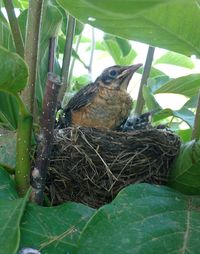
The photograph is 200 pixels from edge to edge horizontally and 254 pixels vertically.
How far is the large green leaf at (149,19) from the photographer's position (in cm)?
98

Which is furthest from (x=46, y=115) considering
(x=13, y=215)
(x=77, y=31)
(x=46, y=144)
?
(x=77, y=31)

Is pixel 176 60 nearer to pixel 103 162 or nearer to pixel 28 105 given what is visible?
pixel 103 162

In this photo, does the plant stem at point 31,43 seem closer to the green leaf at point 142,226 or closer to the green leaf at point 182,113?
the green leaf at point 142,226

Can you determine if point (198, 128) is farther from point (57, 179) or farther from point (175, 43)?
point (57, 179)

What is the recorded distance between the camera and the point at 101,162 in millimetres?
1498

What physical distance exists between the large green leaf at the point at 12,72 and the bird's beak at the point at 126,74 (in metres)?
1.08

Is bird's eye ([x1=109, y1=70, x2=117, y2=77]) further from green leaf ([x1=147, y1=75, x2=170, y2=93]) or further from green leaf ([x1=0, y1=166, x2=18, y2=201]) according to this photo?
green leaf ([x1=0, y1=166, x2=18, y2=201])

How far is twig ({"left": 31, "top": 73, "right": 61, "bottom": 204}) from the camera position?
86 cm

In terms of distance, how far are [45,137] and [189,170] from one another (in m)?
0.36

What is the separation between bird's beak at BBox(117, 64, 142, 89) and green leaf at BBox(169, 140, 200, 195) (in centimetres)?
83

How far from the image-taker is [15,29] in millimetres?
1180

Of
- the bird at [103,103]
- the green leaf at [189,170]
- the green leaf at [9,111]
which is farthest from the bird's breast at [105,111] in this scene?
the green leaf at [189,170]

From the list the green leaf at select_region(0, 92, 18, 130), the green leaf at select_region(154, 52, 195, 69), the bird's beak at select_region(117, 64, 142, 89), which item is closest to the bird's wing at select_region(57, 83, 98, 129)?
the bird's beak at select_region(117, 64, 142, 89)

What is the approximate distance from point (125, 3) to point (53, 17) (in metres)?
0.53
